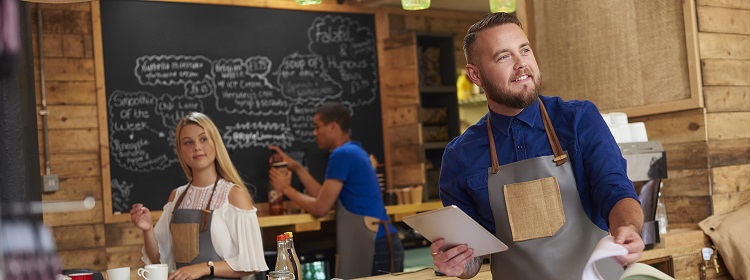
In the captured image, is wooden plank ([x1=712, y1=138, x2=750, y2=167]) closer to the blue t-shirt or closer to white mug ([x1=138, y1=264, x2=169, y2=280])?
the blue t-shirt

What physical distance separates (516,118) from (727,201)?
198cm

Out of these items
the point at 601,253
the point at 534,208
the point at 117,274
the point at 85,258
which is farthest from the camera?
the point at 85,258

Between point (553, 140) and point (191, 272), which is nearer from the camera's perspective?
point (553, 140)

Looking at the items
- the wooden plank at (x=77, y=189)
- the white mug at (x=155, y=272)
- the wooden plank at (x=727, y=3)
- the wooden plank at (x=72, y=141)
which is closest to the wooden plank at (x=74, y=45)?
the wooden plank at (x=72, y=141)

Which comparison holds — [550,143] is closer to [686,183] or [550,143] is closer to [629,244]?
[629,244]

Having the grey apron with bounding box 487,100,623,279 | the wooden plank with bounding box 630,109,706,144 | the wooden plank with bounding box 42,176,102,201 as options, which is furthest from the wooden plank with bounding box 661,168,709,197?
the wooden plank with bounding box 42,176,102,201

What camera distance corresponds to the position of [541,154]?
8.10 feet

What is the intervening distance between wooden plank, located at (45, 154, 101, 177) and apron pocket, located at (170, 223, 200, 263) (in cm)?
223

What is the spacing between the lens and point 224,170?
384cm

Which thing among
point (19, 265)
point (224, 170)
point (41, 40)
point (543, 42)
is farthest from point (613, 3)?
point (19, 265)

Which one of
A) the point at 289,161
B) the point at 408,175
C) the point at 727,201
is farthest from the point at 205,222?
the point at 408,175

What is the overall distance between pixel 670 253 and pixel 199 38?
3806mm

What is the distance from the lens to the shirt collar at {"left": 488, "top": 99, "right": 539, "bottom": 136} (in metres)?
2.47

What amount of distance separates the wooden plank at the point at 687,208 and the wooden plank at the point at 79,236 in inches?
138
